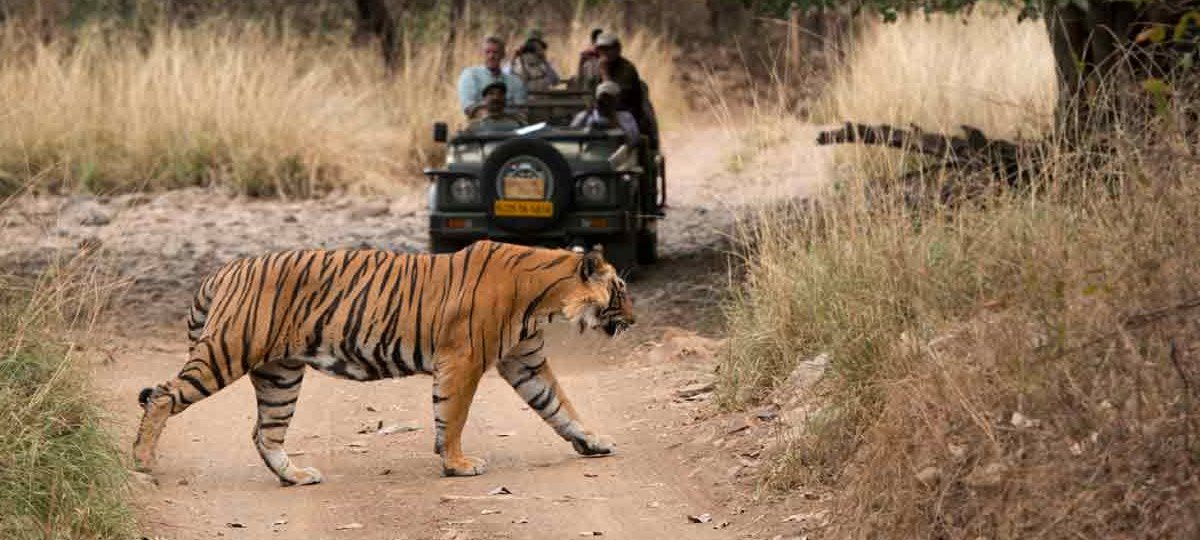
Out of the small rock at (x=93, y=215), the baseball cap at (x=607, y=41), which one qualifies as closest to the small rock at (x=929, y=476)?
the baseball cap at (x=607, y=41)

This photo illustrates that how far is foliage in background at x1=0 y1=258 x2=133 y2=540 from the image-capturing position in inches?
235

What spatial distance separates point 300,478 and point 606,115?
5.64m

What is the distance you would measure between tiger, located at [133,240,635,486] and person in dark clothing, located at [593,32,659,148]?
550 cm

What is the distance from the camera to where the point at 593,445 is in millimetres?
7875

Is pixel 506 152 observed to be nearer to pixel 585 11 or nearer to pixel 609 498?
pixel 609 498

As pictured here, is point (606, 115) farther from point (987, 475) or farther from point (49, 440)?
point (987, 475)

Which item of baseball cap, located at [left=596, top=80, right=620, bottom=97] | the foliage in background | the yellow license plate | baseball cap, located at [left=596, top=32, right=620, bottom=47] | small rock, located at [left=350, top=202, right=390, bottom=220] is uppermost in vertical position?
baseball cap, located at [left=596, top=32, right=620, bottom=47]

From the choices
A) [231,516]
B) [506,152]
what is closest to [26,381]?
[231,516]

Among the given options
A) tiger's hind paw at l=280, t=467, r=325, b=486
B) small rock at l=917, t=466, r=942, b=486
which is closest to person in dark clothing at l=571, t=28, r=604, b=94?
tiger's hind paw at l=280, t=467, r=325, b=486

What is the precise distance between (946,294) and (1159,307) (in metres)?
2.03

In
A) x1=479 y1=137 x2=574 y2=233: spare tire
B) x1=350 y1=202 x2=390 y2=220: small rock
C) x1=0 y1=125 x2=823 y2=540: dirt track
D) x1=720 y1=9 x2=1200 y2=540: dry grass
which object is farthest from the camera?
x1=350 y1=202 x2=390 y2=220: small rock

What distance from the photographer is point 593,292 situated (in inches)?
305

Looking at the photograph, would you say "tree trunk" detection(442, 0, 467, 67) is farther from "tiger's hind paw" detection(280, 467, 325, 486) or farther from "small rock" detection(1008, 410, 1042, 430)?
"small rock" detection(1008, 410, 1042, 430)

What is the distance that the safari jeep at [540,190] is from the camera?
39.3 ft
